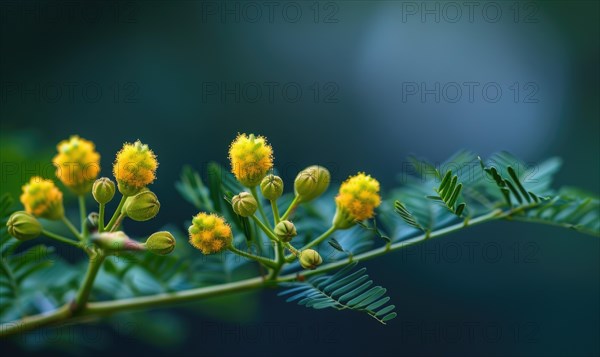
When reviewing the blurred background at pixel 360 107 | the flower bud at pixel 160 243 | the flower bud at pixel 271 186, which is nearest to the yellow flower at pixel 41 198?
the flower bud at pixel 160 243

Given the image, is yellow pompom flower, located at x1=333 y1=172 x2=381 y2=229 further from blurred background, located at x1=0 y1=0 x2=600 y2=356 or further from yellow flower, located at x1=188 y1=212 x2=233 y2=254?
blurred background, located at x1=0 y1=0 x2=600 y2=356

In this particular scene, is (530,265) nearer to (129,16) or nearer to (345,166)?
(345,166)

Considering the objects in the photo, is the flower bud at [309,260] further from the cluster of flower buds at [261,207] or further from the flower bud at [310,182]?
the flower bud at [310,182]

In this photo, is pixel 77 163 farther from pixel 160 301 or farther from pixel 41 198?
pixel 160 301

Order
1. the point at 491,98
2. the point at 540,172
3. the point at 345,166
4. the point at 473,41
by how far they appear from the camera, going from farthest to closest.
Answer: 1. the point at 473,41
2. the point at 491,98
3. the point at 345,166
4. the point at 540,172

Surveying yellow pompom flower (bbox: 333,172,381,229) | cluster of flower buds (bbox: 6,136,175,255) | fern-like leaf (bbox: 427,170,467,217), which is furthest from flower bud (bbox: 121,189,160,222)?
fern-like leaf (bbox: 427,170,467,217)

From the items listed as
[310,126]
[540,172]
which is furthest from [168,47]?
[540,172]

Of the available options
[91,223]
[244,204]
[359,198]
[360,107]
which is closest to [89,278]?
[91,223]
